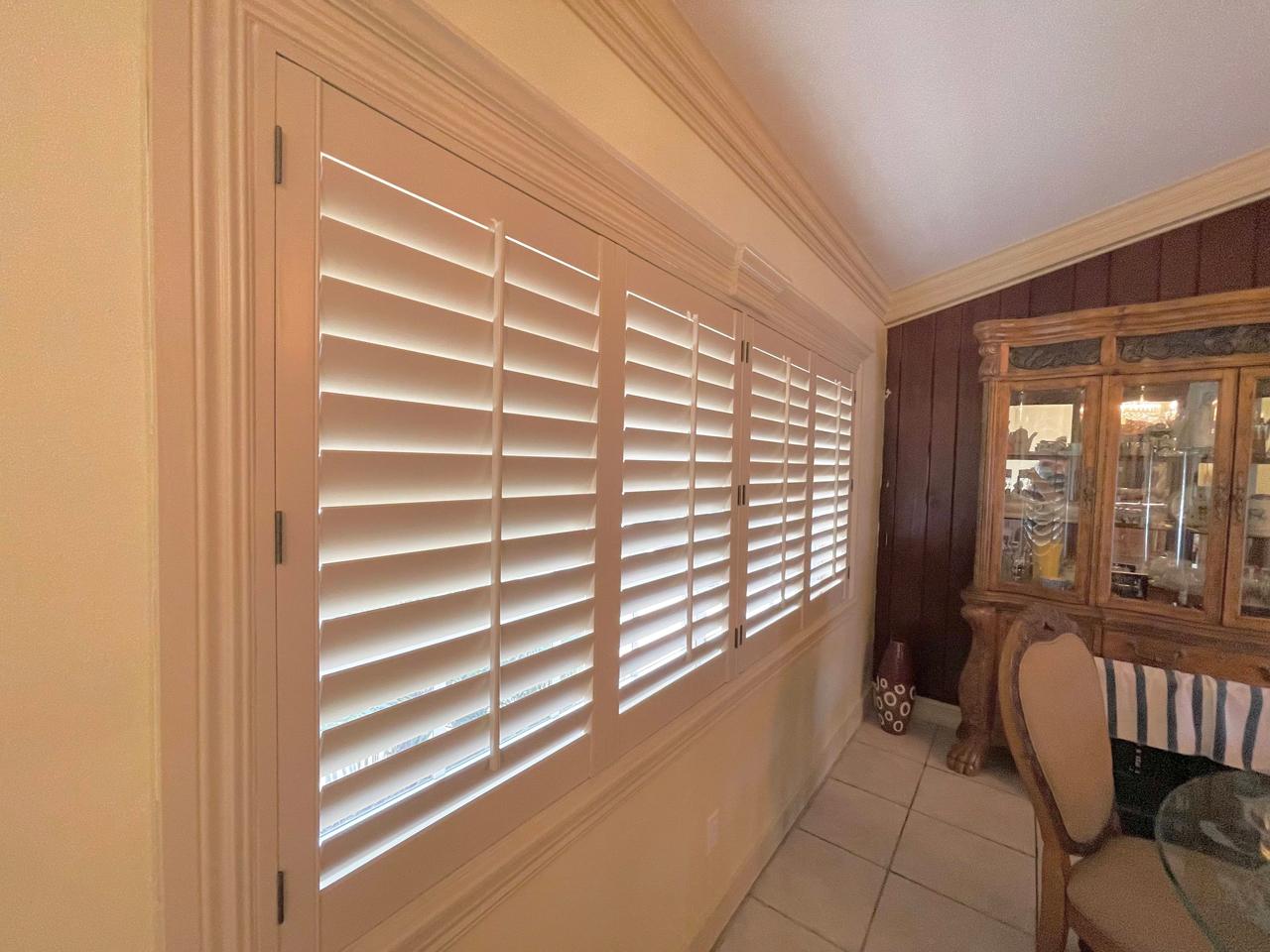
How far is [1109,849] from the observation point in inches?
56.7

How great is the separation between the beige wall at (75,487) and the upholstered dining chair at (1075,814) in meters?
1.69

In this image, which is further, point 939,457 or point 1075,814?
point 939,457

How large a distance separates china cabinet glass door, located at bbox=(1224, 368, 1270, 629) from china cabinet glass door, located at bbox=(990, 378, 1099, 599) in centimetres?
44

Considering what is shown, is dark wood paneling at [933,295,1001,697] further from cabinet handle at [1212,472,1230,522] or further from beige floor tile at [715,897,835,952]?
beige floor tile at [715,897,835,952]

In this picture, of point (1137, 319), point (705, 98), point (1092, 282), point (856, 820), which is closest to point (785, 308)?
point (705, 98)

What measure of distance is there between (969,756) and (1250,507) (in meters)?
1.55

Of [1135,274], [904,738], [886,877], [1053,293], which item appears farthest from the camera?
[904,738]

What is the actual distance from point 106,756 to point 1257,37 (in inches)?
115

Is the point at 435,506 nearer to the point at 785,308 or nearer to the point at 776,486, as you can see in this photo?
the point at 776,486

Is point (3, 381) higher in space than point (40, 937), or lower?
higher

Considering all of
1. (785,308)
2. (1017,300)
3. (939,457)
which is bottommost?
(939,457)

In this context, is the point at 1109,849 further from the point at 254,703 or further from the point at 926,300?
the point at 926,300

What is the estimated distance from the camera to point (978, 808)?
2369 millimetres

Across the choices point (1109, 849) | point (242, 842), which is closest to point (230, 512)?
point (242, 842)
